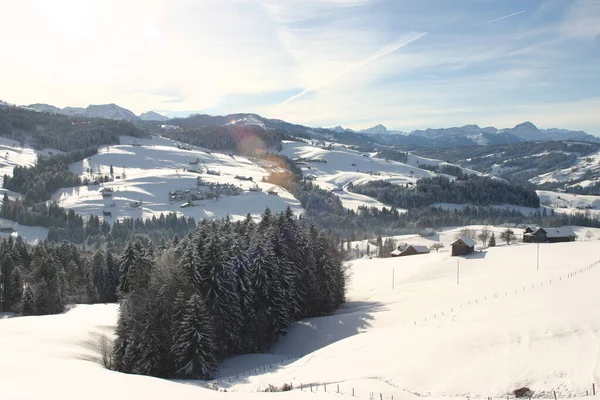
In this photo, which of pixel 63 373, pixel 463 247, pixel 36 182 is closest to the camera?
pixel 63 373

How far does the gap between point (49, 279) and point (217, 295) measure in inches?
1149

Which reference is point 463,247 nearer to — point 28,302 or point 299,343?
point 299,343

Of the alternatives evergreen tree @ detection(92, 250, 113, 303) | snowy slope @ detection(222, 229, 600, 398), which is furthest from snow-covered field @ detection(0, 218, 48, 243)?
snowy slope @ detection(222, 229, 600, 398)

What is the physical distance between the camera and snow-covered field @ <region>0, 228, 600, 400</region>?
2408 cm

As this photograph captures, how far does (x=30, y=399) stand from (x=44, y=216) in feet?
485

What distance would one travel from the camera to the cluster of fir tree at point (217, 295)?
37.5m

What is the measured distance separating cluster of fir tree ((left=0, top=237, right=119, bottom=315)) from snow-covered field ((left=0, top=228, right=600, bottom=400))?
6.58m

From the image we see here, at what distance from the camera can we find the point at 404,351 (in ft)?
104

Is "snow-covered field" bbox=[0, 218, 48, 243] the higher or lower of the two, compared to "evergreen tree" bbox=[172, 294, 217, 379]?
higher

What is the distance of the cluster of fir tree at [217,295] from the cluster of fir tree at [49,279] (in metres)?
13.9

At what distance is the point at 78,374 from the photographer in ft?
85.7

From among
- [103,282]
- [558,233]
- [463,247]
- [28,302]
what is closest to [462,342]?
[28,302]

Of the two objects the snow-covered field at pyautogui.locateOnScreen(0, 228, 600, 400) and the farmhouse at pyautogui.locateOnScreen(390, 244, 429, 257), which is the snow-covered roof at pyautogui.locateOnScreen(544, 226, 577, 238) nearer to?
the farmhouse at pyautogui.locateOnScreen(390, 244, 429, 257)

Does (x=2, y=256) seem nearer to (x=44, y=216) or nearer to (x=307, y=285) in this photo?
(x=307, y=285)
